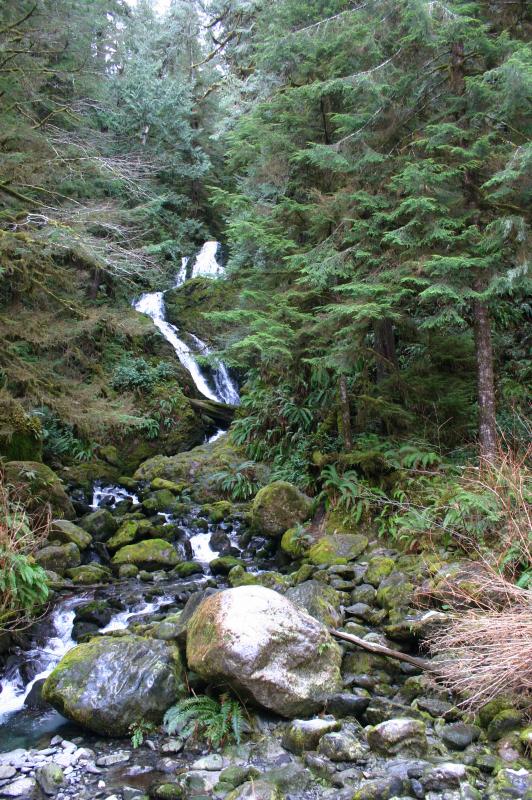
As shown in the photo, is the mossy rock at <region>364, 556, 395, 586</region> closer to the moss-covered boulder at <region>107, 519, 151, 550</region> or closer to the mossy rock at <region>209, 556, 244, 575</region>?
the mossy rock at <region>209, 556, 244, 575</region>

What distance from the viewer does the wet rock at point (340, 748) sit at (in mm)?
4094

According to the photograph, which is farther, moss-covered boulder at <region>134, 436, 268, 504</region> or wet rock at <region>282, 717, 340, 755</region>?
moss-covered boulder at <region>134, 436, 268, 504</region>

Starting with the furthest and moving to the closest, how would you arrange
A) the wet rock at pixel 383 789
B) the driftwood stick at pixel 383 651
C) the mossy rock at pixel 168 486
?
1. the mossy rock at pixel 168 486
2. the driftwood stick at pixel 383 651
3. the wet rock at pixel 383 789

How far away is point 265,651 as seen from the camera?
4625mm

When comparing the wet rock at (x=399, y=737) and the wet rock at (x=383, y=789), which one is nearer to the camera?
the wet rock at (x=383, y=789)

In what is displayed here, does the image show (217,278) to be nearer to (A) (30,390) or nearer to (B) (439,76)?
(A) (30,390)

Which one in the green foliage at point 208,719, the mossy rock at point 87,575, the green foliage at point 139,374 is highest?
the green foliage at point 139,374

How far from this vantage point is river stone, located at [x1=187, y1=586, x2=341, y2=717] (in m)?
4.56

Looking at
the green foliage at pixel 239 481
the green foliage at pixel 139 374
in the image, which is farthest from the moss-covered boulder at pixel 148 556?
the green foliage at pixel 139 374

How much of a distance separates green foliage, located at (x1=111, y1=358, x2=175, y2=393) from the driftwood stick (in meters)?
12.0

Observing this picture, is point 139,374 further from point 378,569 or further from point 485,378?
point 378,569

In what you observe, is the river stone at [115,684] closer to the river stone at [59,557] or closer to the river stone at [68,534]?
the river stone at [59,557]

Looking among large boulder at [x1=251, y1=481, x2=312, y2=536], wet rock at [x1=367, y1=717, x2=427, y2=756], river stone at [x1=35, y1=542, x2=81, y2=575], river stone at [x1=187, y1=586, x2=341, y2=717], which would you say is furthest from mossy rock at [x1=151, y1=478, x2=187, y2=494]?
wet rock at [x1=367, y1=717, x2=427, y2=756]

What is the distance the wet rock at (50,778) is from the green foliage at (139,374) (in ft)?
41.2
